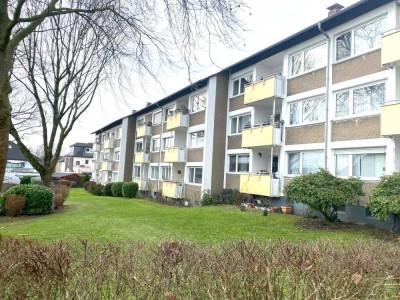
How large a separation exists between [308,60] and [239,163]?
8.57m

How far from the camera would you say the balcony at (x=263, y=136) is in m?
20.4

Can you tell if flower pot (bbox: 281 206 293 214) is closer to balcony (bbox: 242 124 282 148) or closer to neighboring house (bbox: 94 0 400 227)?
neighboring house (bbox: 94 0 400 227)

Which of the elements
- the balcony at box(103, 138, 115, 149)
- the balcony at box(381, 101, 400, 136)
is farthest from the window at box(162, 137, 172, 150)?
the balcony at box(381, 101, 400, 136)

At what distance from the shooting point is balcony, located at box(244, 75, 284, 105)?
20562 millimetres

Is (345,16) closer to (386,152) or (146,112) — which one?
(386,152)

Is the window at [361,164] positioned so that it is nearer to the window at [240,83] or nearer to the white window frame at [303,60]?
the white window frame at [303,60]

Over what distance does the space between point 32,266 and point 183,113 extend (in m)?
27.5

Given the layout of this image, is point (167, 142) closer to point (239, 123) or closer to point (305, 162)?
point (239, 123)

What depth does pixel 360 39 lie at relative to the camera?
54.6 ft

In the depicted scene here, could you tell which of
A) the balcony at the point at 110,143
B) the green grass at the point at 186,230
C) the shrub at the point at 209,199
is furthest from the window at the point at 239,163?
the balcony at the point at 110,143

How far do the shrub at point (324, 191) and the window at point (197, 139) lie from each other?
45.7ft

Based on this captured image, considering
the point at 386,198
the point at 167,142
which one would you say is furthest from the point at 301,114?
the point at 167,142

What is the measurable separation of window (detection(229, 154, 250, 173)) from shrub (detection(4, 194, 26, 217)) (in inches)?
542

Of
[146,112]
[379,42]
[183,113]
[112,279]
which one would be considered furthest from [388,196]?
[146,112]
